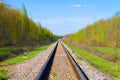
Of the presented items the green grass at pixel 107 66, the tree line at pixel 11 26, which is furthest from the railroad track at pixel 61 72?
the tree line at pixel 11 26

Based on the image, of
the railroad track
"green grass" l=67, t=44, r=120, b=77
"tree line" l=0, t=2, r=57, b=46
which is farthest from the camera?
"tree line" l=0, t=2, r=57, b=46

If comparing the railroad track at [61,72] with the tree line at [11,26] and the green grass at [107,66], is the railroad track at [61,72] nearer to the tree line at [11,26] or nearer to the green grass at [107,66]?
the green grass at [107,66]

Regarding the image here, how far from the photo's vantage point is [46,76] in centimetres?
1311

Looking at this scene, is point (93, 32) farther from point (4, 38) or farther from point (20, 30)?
point (4, 38)

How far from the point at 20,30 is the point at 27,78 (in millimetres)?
57889

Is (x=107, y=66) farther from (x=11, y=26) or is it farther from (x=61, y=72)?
(x=11, y=26)

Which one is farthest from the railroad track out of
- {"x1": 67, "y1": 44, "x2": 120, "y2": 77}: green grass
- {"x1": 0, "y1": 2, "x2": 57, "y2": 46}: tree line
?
{"x1": 0, "y1": 2, "x2": 57, "y2": 46}: tree line

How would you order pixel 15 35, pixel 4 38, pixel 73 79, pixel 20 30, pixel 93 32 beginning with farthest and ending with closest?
pixel 93 32
pixel 20 30
pixel 15 35
pixel 4 38
pixel 73 79

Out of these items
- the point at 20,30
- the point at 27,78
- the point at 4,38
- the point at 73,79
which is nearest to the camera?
the point at 73,79

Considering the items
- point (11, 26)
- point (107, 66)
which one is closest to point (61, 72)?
point (107, 66)

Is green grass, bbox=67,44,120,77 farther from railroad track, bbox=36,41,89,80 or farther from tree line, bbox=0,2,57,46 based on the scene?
tree line, bbox=0,2,57,46

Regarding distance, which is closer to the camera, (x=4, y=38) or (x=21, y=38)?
(x=4, y=38)

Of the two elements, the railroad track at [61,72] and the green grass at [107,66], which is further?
the green grass at [107,66]

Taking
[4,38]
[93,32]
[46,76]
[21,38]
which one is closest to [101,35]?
[93,32]
